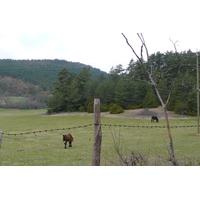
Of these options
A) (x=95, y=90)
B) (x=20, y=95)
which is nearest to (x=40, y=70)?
(x=20, y=95)

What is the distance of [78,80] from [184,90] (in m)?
12.7

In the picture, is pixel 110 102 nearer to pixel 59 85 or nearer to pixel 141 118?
pixel 141 118

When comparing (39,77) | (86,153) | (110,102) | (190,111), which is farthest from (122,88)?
(86,153)

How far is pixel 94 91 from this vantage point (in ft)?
88.6

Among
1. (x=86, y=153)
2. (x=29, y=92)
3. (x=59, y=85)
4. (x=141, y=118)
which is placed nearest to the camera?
(x=86, y=153)

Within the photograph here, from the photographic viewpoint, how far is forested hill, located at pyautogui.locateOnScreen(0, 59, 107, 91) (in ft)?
98.0

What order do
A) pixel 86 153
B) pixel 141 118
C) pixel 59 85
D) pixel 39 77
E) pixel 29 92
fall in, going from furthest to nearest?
1. pixel 39 77
2. pixel 59 85
3. pixel 29 92
4. pixel 141 118
5. pixel 86 153

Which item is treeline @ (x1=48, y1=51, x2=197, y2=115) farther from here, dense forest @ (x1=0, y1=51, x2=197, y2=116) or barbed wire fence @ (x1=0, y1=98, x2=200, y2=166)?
barbed wire fence @ (x1=0, y1=98, x2=200, y2=166)

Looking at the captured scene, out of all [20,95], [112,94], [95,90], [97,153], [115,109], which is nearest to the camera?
[97,153]

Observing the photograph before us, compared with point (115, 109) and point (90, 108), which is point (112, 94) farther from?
point (90, 108)

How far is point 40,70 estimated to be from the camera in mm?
30328

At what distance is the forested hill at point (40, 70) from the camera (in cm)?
2988

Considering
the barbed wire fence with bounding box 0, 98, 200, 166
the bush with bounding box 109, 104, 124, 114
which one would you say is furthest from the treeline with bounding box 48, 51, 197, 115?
the barbed wire fence with bounding box 0, 98, 200, 166

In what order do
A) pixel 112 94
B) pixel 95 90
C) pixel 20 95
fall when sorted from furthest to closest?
pixel 95 90 < pixel 20 95 < pixel 112 94
